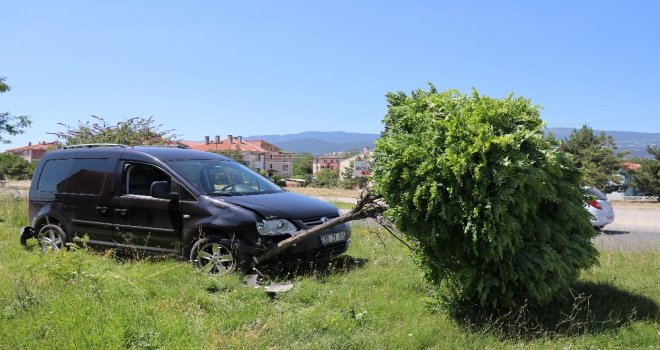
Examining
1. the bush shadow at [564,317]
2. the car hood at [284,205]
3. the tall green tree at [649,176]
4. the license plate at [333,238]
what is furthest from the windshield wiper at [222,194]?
the tall green tree at [649,176]

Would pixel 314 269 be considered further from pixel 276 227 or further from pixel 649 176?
pixel 649 176

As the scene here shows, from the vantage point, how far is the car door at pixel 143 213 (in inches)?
273

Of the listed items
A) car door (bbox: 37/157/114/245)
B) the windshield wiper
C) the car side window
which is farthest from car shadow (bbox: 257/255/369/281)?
car door (bbox: 37/157/114/245)

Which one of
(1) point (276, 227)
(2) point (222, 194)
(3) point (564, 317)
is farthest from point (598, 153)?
(3) point (564, 317)

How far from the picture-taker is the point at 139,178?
7.52 metres

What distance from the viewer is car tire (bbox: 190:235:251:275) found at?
6336mm

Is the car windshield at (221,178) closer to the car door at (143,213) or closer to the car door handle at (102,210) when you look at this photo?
the car door at (143,213)

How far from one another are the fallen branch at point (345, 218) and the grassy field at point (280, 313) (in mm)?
370

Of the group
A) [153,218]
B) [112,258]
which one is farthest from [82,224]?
[153,218]

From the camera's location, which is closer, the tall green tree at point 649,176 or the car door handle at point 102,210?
the car door handle at point 102,210

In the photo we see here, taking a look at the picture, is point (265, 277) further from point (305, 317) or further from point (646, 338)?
point (646, 338)

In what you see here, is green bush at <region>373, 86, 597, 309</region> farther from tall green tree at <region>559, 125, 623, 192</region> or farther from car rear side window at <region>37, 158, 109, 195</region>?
tall green tree at <region>559, 125, 623, 192</region>

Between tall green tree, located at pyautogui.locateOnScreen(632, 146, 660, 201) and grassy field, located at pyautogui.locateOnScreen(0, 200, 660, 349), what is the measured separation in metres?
57.7

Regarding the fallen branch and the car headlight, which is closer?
the fallen branch
